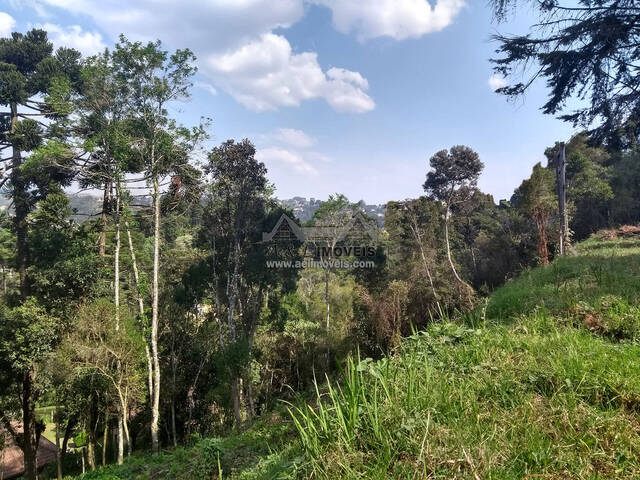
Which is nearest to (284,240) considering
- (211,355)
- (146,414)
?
(211,355)

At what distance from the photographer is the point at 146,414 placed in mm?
13102

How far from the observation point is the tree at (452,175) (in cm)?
1652

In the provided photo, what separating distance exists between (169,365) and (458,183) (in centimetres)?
1644

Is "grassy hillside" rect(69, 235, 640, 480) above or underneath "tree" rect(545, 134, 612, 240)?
underneath

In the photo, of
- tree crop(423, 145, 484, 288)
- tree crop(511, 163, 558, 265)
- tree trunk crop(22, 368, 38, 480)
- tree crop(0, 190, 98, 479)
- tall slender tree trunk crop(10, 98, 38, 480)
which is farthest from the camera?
tree crop(423, 145, 484, 288)

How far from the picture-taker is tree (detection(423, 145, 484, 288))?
54.2 feet

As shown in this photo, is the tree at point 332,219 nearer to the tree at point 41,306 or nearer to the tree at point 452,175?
the tree at point 452,175

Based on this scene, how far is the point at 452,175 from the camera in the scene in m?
16.8

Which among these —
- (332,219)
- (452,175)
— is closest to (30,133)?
(332,219)

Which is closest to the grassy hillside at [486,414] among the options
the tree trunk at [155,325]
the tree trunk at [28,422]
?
the tree trunk at [155,325]

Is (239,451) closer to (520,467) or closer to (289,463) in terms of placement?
(289,463)

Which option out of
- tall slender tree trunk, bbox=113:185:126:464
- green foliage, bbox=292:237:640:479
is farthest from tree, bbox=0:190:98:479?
green foliage, bbox=292:237:640:479

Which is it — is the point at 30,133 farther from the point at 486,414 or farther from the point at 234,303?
the point at 486,414

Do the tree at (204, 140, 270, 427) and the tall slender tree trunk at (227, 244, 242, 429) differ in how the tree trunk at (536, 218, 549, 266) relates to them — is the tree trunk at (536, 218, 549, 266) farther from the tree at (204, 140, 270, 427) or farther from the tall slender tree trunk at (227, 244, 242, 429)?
the tall slender tree trunk at (227, 244, 242, 429)
